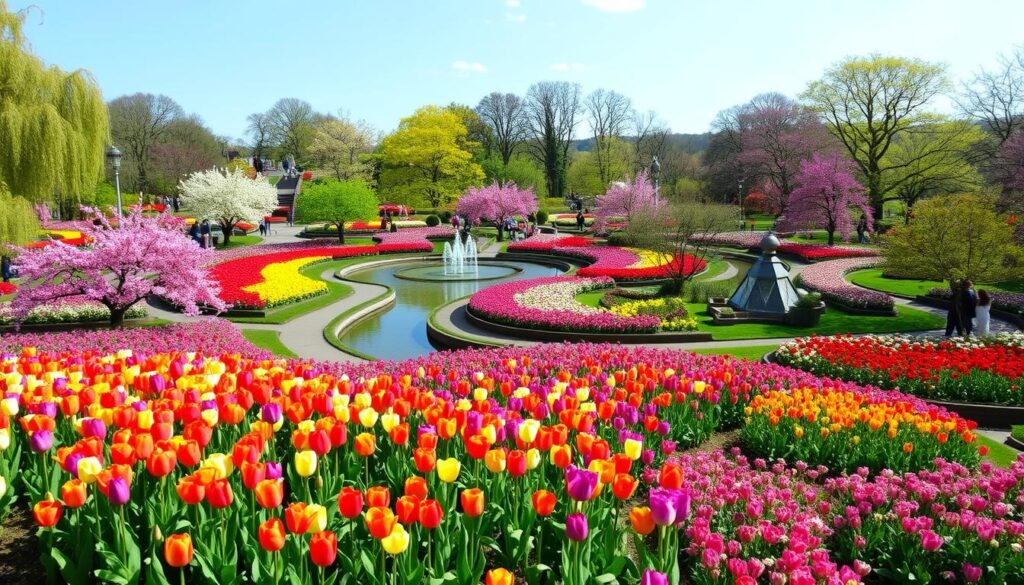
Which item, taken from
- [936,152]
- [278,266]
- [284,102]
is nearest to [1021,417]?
[278,266]

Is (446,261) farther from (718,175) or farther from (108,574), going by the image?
(718,175)

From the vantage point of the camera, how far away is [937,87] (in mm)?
45156

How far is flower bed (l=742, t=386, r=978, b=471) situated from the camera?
7035 millimetres

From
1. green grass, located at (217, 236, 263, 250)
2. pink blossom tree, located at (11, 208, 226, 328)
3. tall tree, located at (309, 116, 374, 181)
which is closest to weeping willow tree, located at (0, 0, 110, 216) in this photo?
pink blossom tree, located at (11, 208, 226, 328)

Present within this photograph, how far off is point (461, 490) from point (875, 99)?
50.9 metres

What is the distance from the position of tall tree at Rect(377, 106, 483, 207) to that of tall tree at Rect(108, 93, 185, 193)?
28430mm

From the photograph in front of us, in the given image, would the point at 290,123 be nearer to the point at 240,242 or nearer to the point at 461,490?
the point at 240,242

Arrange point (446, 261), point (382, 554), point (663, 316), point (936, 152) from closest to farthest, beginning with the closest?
point (382, 554)
point (663, 316)
point (446, 261)
point (936, 152)

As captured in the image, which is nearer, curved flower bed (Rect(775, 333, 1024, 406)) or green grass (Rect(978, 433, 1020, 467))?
green grass (Rect(978, 433, 1020, 467))

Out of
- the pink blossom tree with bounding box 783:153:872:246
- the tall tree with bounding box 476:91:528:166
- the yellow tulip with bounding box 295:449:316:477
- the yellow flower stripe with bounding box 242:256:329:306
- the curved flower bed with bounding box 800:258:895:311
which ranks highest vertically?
the tall tree with bounding box 476:91:528:166

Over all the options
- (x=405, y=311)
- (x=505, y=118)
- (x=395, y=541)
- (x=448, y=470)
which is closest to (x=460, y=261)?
(x=405, y=311)

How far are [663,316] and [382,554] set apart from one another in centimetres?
1664

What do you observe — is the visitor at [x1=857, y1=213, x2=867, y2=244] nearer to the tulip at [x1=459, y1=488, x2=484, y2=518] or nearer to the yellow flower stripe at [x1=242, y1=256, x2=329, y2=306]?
the yellow flower stripe at [x1=242, y1=256, x2=329, y2=306]

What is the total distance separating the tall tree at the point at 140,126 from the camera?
76062 millimetres
